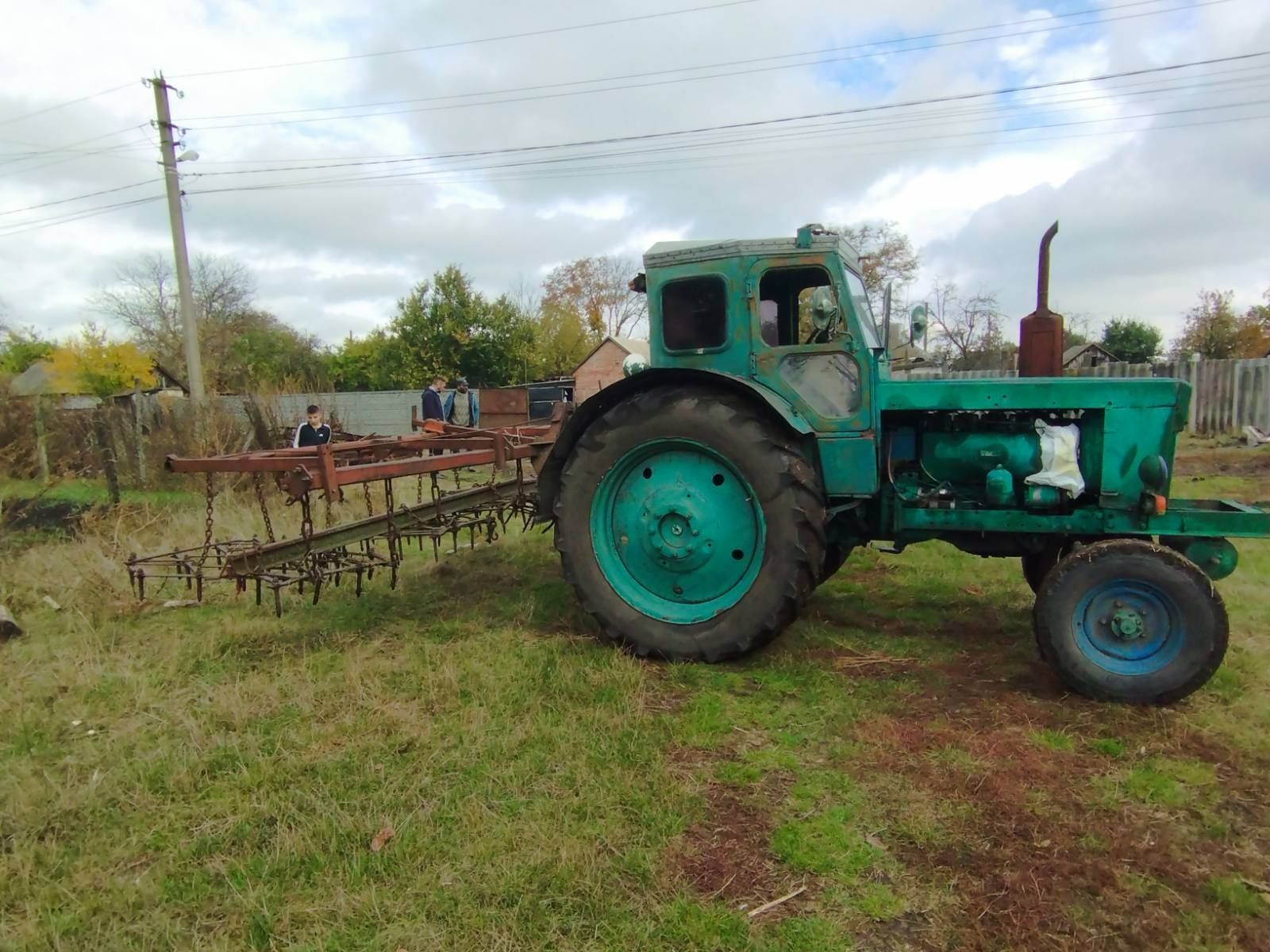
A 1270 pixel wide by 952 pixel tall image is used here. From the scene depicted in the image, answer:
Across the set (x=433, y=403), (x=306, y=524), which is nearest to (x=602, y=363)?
(x=433, y=403)

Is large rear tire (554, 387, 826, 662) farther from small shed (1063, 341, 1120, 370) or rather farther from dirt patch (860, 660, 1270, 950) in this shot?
small shed (1063, 341, 1120, 370)

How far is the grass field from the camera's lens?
232 cm

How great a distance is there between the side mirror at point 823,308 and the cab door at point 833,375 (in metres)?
0.01

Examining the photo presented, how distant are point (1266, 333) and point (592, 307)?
3532 cm

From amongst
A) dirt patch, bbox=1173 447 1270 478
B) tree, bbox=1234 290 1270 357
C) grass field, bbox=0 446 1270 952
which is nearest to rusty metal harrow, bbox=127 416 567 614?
grass field, bbox=0 446 1270 952

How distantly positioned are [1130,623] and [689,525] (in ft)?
6.94

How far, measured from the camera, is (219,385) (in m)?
27.0

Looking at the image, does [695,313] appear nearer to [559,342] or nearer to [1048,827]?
[1048,827]

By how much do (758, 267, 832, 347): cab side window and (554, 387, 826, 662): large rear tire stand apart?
0.58 m

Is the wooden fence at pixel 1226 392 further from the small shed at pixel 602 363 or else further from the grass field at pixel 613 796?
the small shed at pixel 602 363

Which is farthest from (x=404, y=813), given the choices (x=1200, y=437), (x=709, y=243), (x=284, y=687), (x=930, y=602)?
(x=1200, y=437)

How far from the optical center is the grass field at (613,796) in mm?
2324

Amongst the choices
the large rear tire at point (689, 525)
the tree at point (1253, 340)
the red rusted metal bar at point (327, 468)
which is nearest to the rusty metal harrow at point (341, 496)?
the red rusted metal bar at point (327, 468)

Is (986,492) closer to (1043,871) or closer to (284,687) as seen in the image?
(1043,871)
